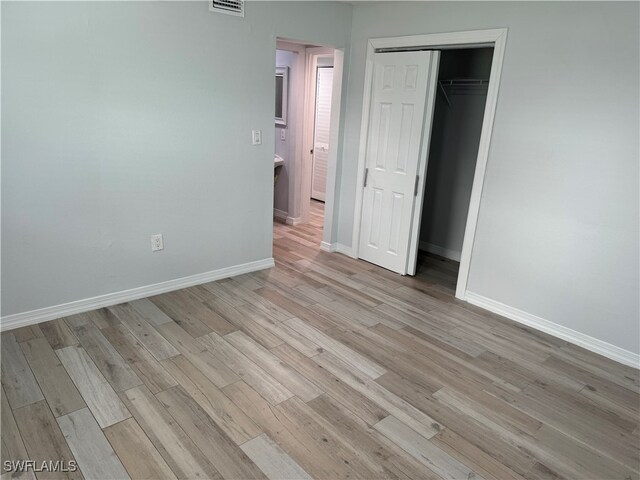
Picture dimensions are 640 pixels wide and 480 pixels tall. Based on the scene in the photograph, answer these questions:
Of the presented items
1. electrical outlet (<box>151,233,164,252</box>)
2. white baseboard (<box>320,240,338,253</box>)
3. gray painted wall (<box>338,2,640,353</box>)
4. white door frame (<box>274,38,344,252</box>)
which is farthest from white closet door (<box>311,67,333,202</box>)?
electrical outlet (<box>151,233,164,252</box>)

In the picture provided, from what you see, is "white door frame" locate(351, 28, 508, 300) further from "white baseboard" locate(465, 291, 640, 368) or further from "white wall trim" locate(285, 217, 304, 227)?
"white wall trim" locate(285, 217, 304, 227)

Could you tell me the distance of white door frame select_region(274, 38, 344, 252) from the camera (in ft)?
14.4

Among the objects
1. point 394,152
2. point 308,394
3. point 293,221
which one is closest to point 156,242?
point 308,394

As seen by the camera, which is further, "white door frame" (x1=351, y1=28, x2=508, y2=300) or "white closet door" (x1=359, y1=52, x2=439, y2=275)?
"white closet door" (x1=359, y1=52, x2=439, y2=275)

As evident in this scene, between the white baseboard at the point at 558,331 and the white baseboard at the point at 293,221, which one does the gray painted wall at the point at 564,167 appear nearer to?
the white baseboard at the point at 558,331

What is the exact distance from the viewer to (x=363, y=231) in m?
4.54

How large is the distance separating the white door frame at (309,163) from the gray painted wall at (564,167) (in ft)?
3.59

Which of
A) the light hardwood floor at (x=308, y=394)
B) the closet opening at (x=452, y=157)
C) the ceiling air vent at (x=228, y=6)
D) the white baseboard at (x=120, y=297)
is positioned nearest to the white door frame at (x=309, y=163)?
the ceiling air vent at (x=228, y=6)

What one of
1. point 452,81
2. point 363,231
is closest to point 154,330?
point 363,231

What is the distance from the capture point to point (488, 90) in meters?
3.36

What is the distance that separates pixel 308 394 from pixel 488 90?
8.34 ft

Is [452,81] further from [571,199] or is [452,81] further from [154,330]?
[154,330]

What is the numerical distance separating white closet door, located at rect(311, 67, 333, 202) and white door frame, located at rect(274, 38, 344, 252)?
908mm

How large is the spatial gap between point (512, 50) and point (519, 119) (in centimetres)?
49
